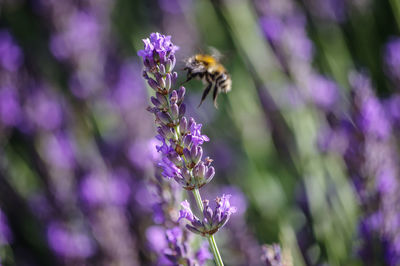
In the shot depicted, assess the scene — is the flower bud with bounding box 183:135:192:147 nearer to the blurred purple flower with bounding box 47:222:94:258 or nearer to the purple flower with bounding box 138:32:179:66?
the purple flower with bounding box 138:32:179:66

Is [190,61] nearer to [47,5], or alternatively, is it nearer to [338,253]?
[338,253]

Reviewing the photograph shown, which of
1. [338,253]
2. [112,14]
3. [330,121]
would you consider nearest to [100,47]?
[112,14]

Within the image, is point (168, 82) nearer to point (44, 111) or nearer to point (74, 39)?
point (44, 111)

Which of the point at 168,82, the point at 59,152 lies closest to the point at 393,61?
the point at 168,82

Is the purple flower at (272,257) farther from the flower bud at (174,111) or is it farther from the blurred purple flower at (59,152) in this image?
the blurred purple flower at (59,152)

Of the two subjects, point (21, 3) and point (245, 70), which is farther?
point (21, 3)

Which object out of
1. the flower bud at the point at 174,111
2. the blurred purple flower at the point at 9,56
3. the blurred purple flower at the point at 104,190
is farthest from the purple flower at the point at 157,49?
the blurred purple flower at the point at 9,56
